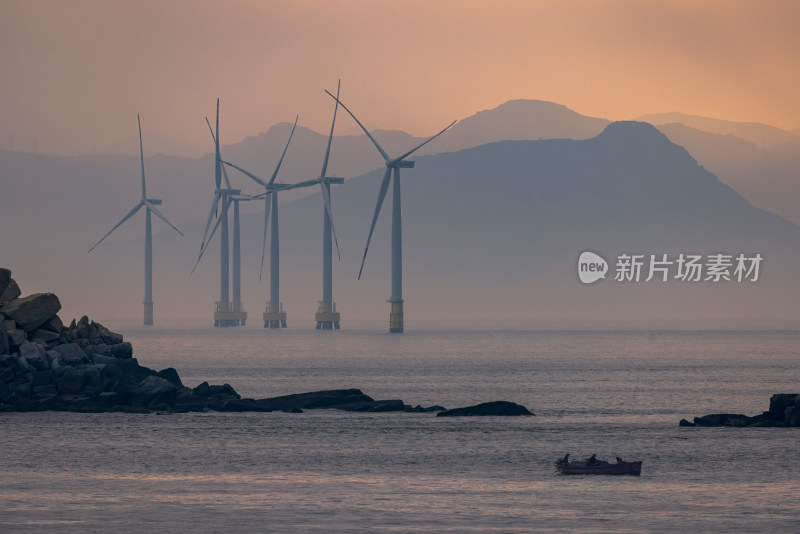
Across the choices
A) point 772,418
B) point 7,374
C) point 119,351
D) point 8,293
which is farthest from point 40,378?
point 772,418

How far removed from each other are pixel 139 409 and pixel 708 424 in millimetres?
37616

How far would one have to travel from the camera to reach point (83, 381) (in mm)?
90938

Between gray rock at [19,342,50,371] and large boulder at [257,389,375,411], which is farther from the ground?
gray rock at [19,342,50,371]

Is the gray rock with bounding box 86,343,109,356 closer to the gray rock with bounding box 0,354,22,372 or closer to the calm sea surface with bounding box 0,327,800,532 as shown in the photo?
the gray rock with bounding box 0,354,22,372

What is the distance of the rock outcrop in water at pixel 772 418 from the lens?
269ft

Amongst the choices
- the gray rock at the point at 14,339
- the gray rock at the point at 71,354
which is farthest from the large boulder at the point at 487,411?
the gray rock at the point at 14,339

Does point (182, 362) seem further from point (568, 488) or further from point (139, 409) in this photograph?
point (568, 488)

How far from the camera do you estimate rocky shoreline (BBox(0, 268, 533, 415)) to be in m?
89.4

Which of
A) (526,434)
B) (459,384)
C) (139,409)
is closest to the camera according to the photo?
(526,434)

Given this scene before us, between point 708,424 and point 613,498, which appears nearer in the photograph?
point 613,498

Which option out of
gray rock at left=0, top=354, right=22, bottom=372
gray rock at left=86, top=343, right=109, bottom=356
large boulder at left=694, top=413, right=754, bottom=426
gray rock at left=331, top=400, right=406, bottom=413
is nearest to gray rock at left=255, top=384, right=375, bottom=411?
gray rock at left=331, top=400, right=406, bottom=413

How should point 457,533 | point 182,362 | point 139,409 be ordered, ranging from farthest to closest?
point 182,362 < point 139,409 < point 457,533

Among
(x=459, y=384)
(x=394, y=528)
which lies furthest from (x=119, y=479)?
(x=459, y=384)

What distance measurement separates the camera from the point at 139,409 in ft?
290
